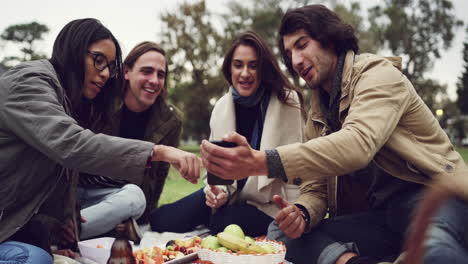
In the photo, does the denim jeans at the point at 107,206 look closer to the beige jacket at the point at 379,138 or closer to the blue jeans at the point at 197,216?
the blue jeans at the point at 197,216

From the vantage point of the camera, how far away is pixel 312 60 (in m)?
3.58

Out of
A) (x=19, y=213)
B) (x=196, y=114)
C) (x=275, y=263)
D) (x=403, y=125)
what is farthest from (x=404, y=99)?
(x=196, y=114)

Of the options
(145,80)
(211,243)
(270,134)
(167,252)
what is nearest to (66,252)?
(167,252)

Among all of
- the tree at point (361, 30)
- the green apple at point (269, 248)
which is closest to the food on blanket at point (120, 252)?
the green apple at point (269, 248)

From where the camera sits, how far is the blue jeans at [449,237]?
7.08 feet

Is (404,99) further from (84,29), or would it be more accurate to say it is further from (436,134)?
(84,29)

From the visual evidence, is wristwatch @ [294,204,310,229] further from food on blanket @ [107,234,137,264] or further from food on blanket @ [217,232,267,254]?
food on blanket @ [107,234,137,264]

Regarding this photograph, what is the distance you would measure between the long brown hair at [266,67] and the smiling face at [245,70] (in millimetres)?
51

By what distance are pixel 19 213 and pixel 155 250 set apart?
1.21m

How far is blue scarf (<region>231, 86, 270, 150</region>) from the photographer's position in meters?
5.19

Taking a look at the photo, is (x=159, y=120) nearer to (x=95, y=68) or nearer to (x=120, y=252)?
(x=95, y=68)

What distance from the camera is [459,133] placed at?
199ft

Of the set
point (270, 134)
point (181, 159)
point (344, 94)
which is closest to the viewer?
point (181, 159)

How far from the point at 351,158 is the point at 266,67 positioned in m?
2.71
